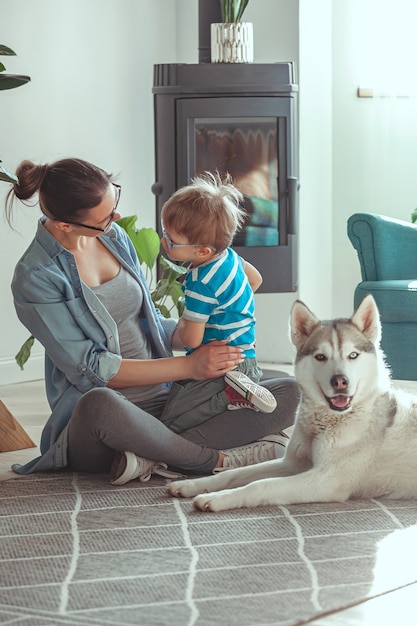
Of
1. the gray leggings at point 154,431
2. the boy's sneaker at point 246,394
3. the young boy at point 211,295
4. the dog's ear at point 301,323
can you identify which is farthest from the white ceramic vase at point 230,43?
the dog's ear at point 301,323

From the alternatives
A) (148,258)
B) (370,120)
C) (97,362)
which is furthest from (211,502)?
(370,120)

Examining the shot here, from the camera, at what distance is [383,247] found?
14.0 feet

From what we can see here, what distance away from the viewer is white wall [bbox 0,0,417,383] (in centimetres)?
474

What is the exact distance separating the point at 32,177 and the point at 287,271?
2155mm

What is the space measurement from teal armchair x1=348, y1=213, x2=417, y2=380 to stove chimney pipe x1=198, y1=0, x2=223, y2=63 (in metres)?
1.07

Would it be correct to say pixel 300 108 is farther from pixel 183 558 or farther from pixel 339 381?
pixel 183 558

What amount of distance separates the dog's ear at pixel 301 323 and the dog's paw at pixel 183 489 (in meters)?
0.43

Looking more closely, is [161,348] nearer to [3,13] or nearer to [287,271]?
[287,271]

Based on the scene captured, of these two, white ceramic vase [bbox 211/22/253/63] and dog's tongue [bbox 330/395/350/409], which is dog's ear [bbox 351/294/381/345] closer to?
dog's tongue [bbox 330/395/350/409]

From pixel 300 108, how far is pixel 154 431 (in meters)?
2.92

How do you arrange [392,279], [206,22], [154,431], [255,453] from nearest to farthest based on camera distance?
[154,431] → [255,453] → [392,279] → [206,22]

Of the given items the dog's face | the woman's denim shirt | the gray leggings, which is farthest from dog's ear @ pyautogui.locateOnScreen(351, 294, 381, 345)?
the woman's denim shirt

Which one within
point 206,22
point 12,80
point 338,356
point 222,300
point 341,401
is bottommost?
point 341,401

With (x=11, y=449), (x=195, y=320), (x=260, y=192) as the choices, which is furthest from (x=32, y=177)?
(x=260, y=192)
